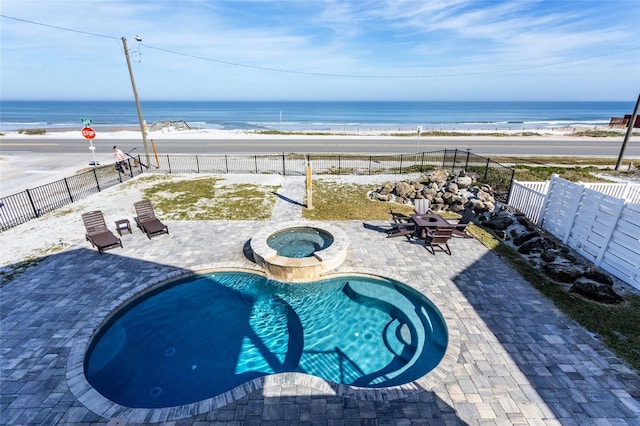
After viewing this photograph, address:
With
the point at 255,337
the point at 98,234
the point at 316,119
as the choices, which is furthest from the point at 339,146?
the point at 316,119

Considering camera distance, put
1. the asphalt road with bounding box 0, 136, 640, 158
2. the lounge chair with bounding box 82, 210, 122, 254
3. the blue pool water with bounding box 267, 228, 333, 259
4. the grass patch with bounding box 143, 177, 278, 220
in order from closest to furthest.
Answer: the lounge chair with bounding box 82, 210, 122, 254, the blue pool water with bounding box 267, 228, 333, 259, the grass patch with bounding box 143, 177, 278, 220, the asphalt road with bounding box 0, 136, 640, 158

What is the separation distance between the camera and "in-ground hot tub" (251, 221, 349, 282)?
27.2ft

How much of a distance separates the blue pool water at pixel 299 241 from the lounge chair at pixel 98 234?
5043 millimetres

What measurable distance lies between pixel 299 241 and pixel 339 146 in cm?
2345

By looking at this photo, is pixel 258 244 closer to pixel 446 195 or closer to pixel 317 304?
pixel 317 304

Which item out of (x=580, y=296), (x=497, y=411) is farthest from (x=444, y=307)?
(x=580, y=296)

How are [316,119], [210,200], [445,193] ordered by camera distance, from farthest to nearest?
[316,119], [210,200], [445,193]

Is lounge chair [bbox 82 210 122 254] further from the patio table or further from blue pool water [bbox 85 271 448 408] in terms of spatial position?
the patio table

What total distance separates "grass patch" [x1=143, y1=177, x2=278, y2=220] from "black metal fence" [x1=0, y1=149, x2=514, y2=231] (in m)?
3.13

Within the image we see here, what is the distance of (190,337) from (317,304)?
9.92ft

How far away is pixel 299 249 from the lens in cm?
995

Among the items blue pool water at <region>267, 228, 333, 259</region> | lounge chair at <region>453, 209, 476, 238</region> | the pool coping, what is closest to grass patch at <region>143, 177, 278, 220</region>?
blue pool water at <region>267, 228, 333, 259</region>

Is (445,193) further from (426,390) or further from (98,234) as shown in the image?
(98,234)

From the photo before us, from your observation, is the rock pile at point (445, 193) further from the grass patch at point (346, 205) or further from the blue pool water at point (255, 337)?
the blue pool water at point (255, 337)
